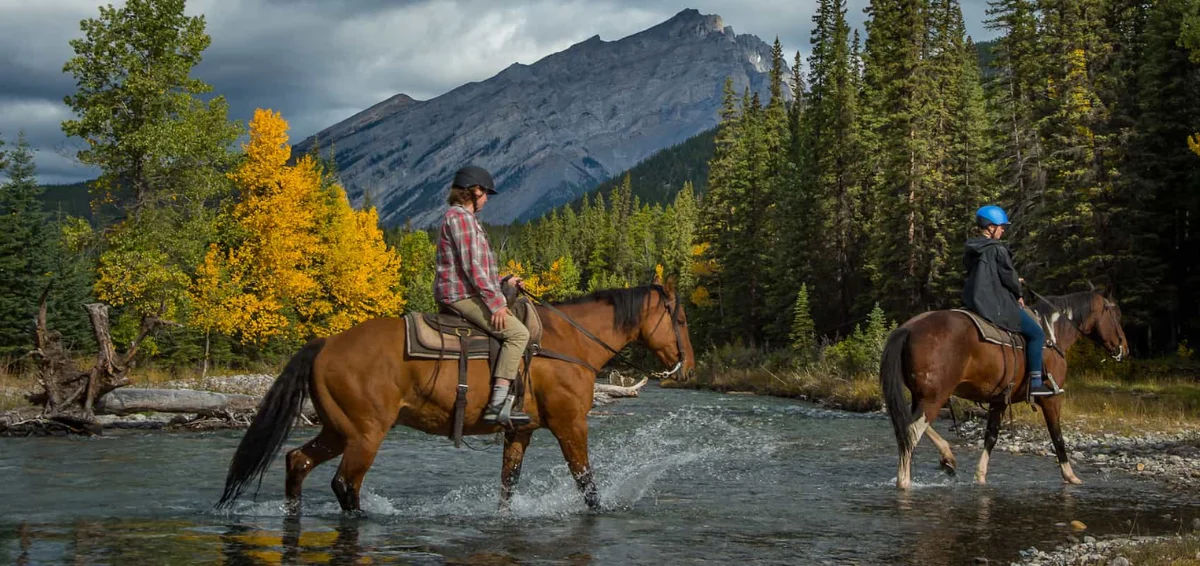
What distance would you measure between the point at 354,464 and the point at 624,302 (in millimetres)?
3336

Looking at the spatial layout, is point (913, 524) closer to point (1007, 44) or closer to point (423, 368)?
point (423, 368)

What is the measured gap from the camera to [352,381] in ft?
29.3

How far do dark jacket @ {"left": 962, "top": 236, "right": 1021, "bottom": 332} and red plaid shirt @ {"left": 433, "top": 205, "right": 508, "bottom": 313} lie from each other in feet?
22.3

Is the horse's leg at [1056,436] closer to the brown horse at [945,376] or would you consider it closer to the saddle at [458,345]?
the brown horse at [945,376]

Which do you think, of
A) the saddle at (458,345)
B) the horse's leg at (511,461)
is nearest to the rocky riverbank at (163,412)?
the horse's leg at (511,461)

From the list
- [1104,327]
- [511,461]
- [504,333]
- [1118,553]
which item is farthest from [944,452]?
[504,333]

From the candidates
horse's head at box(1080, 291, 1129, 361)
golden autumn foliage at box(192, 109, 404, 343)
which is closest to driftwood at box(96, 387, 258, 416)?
golden autumn foliage at box(192, 109, 404, 343)

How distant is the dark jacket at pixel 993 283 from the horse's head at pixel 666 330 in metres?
4.53

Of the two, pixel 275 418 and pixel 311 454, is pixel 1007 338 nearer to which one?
pixel 311 454

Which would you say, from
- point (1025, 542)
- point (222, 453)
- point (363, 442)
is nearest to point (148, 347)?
point (222, 453)

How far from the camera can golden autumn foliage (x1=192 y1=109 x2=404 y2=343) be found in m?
35.2

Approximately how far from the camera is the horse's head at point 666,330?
10562 millimetres

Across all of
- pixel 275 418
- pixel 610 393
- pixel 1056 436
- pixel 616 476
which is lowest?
pixel 610 393

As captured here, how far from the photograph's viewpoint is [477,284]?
927 centimetres
